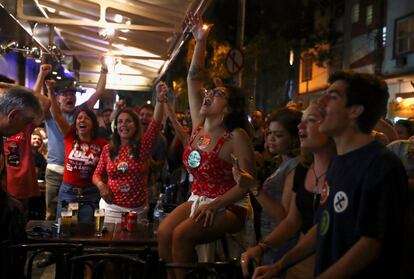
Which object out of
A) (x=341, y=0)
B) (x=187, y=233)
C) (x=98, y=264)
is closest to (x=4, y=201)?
(x=98, y=264)

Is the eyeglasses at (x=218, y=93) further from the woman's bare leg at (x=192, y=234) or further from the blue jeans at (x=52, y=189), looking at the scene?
the blue jeans at (x=52, y=189)

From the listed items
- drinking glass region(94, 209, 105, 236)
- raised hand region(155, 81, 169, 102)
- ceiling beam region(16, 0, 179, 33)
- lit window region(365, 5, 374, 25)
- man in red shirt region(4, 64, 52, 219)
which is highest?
lit window region(365, 5, 374, 25)

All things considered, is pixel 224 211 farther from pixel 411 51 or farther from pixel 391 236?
pixel 411 51

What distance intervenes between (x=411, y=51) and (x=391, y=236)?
21007 millimetres

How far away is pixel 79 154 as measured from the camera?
19.1 feet

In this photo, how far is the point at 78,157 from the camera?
5.81 m

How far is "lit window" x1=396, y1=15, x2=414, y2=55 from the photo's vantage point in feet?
71.3

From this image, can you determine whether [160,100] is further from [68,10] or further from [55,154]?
[68,10]

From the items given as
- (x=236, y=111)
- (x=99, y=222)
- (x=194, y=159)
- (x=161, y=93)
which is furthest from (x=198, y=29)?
(x=99, y=222)

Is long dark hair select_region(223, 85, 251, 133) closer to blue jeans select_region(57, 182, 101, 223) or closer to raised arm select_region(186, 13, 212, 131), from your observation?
raised arm select_region(186, 13, 212, 131)

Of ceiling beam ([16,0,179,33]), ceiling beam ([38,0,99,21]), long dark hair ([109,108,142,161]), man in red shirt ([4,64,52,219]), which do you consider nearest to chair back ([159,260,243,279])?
long dark hair ([109,108,142,161])

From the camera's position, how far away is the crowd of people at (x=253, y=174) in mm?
2164

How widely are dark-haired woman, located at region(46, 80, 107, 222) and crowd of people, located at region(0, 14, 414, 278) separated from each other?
0.04ft

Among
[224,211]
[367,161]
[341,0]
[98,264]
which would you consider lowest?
[98,264]
